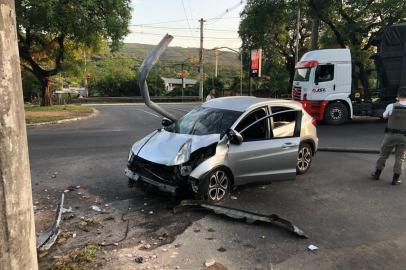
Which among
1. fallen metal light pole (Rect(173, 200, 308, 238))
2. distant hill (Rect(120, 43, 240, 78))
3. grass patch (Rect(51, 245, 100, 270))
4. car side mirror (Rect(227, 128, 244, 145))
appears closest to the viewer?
grass patch (Rect(51, 245, 100, 270))

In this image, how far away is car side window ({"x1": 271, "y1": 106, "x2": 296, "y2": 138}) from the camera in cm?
739

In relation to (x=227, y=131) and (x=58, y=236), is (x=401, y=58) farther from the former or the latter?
(x=58, y=236)

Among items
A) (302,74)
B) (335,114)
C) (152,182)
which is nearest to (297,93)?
(302,74)

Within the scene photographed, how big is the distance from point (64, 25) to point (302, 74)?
40.2 feet

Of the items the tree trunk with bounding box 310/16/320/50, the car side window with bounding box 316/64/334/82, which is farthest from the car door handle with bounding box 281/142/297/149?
the tree trunk with bounding box 310/16/320/50

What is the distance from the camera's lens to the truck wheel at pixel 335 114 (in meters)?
17.5

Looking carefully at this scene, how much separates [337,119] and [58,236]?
1465 centimetres

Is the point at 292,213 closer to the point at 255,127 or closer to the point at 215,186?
the point at 215,186

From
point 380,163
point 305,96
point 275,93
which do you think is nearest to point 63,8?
point 305,96

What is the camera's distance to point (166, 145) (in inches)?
259

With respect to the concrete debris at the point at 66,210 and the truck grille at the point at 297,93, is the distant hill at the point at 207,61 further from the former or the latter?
the concrete debris at the point at 66,210

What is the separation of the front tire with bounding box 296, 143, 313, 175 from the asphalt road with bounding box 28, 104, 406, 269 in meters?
0.19

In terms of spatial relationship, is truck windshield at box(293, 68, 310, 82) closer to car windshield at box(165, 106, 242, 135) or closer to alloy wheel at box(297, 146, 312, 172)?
alloy wheel at box(297, 146, 312, 172)

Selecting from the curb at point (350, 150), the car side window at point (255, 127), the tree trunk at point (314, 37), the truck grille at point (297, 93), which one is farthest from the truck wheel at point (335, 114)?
the car side window at point (255, 127)
